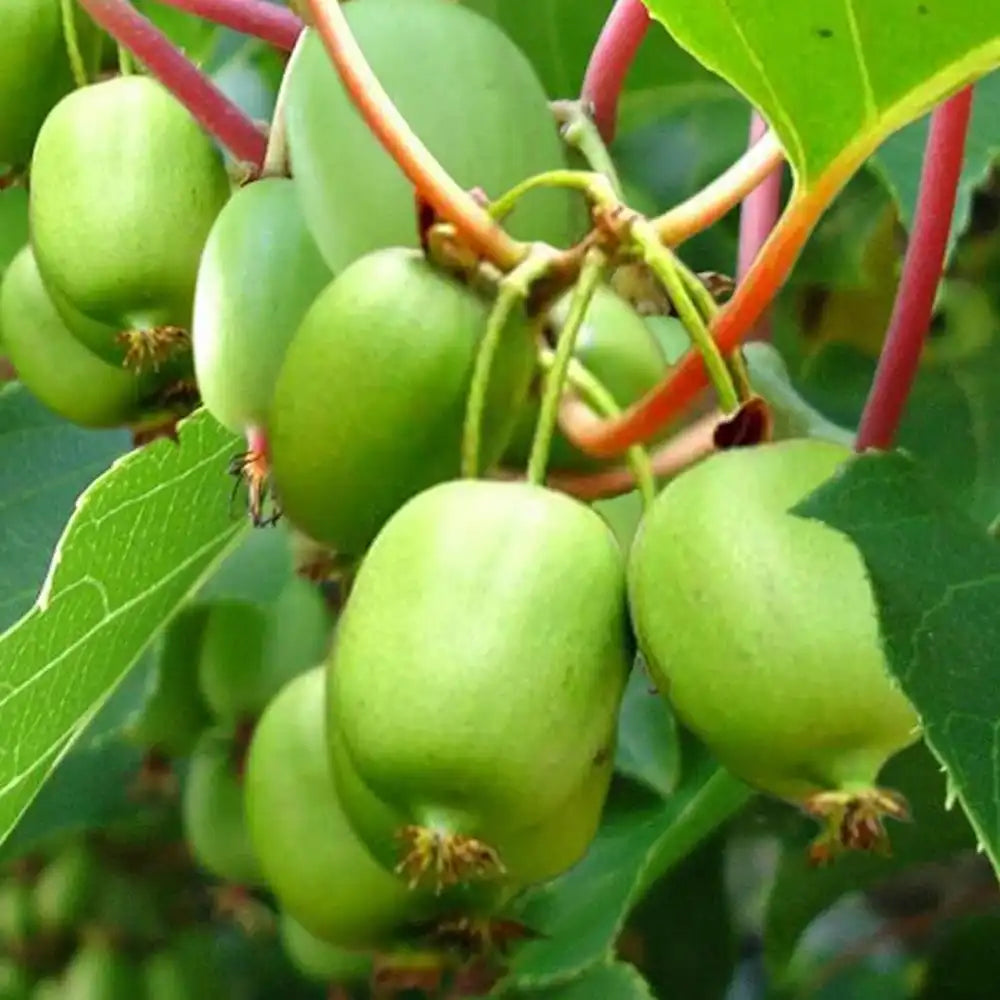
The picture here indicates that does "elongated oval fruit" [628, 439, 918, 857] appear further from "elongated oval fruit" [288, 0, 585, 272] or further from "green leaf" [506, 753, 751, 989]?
"green leaf" [506, 753, 751, 989]

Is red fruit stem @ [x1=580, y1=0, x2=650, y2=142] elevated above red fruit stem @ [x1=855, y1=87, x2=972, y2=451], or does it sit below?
above

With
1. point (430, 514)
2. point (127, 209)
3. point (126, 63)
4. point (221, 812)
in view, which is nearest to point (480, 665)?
point (430, 514)

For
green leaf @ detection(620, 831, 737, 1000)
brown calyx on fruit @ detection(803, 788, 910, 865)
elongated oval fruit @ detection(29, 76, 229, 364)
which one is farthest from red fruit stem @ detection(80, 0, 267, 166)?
green leaf @ detection(620, 831, 737, 1000)

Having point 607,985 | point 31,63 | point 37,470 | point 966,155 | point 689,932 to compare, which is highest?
point 31,63

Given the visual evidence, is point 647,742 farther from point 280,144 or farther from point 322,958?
point 280,144

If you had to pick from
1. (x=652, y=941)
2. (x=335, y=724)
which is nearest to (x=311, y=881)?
(x=335, y=724)

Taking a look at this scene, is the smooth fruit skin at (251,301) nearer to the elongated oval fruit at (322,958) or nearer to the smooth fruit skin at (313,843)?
the smooth fruit skin at (313,843)
